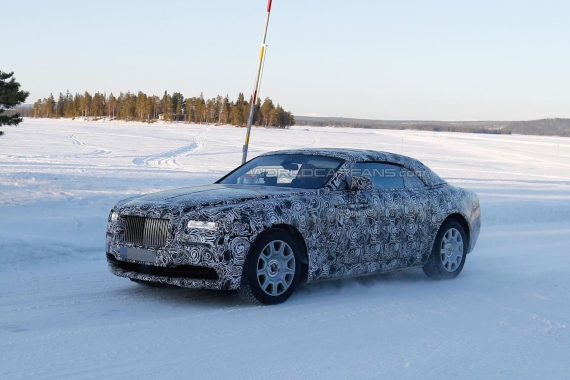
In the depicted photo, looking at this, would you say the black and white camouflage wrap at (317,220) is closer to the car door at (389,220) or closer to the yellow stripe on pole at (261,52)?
the car door at (389,220)

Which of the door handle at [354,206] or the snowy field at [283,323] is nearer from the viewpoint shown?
the snowy field at [283,323]

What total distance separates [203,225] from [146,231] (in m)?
0.58

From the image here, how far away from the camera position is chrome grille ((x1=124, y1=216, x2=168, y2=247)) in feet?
21.5

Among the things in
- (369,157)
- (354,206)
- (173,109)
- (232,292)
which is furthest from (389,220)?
(173,109)

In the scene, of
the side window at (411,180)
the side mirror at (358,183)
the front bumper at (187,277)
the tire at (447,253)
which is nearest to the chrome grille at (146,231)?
the front bumper at (187,277)

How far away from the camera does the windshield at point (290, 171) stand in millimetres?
7523

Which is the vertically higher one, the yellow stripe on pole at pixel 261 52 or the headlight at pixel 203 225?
the yellow stripe on pole at pixel 261 52

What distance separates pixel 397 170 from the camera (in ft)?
27.4

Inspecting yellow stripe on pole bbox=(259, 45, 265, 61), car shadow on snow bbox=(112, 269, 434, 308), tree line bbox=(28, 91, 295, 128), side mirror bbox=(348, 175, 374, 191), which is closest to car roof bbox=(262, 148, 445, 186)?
side mirror bbox=(348, 175, 374, 191)

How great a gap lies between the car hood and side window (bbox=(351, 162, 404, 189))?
2.68 feet

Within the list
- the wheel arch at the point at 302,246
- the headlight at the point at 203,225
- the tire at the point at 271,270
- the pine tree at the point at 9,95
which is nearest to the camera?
the headlight at the point at 203,225

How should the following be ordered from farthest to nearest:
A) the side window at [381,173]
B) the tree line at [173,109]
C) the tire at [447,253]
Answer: the tree line at [173,109] < the tire at [447,253] < the side window at [381,173]

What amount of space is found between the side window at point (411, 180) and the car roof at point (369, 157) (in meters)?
0.05

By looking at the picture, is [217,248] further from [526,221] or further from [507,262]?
[526,221]
